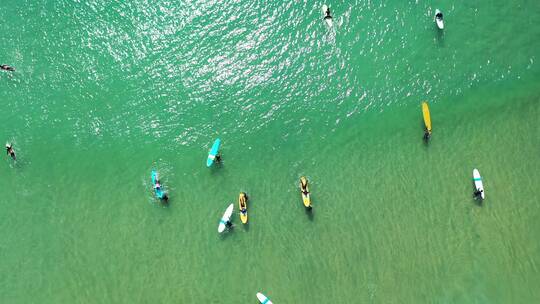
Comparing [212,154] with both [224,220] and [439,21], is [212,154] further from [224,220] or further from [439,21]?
[439,21]

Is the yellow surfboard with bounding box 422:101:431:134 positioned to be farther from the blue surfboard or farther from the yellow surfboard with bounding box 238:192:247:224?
the blue surfboard

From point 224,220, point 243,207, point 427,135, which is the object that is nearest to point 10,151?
point 224,220

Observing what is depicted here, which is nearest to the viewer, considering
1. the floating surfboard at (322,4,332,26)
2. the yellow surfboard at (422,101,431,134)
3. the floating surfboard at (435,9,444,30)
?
the yellow surfboard at (422,101,431,134)

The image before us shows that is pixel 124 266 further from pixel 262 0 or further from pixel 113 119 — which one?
pixel 262 0

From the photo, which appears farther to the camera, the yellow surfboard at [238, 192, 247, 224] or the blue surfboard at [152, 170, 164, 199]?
the blue surfboard at [152, 170, 164, 199]

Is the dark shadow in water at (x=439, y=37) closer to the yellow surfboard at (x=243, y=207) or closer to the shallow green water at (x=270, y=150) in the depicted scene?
the shallow green water at (x=270, y=150)

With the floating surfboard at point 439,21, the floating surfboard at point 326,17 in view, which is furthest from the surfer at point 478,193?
the floating surfboard at point 326,17

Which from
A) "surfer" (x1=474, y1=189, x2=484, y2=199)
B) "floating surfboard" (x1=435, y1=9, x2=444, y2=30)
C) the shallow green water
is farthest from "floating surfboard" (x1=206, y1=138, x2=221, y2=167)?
"floating surfboard" (x1=435, y1=9, x2=444, y2=30)

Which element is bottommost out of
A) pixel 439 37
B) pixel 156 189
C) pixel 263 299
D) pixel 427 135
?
pixel 263 299
